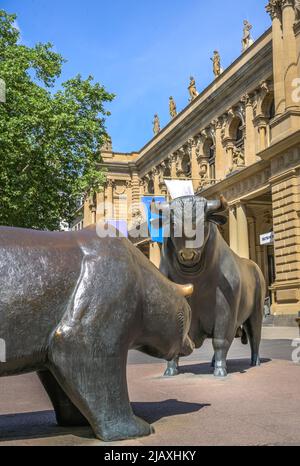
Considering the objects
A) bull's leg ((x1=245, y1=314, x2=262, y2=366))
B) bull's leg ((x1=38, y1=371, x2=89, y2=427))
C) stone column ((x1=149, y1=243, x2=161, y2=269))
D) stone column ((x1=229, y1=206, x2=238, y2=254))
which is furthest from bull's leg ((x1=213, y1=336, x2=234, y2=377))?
stone column ((x1=149, y1=243, x2=161, y2=269))

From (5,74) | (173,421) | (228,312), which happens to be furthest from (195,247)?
(5,74)

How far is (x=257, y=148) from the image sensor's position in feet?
100.0

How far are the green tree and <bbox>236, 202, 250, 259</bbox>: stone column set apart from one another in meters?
9.39

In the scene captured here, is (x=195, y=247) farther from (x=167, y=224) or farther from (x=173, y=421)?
(x=173, y=421)

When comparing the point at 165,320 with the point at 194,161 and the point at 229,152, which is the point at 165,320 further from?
the point at 194,161

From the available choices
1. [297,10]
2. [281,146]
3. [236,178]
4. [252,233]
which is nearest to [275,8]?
[297,10]

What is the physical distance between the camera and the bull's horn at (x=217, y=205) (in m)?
5.73

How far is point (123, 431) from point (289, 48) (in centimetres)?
2592

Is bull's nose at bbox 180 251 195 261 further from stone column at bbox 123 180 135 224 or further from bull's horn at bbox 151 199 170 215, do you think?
stone column at bbox 123 180 135 224

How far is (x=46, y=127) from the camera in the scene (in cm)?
2206

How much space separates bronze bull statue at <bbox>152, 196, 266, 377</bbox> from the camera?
18.9ft

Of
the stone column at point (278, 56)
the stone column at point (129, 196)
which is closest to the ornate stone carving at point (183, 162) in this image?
the stone column at point (129, 196)

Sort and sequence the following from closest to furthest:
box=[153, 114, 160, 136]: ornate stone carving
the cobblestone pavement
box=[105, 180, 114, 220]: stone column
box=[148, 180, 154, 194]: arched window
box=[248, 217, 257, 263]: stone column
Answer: the cobblestone pavement < box=[248, 217, 257, 263]: stone column < box=[148, 180, 154, 194]: arched window < box=[153, 114, 160, 136]: ornate stone carving < box=[105, 180, 114, 220]: stone column

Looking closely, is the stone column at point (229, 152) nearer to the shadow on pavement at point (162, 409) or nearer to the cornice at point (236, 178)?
the cornice at point (236, 178)
